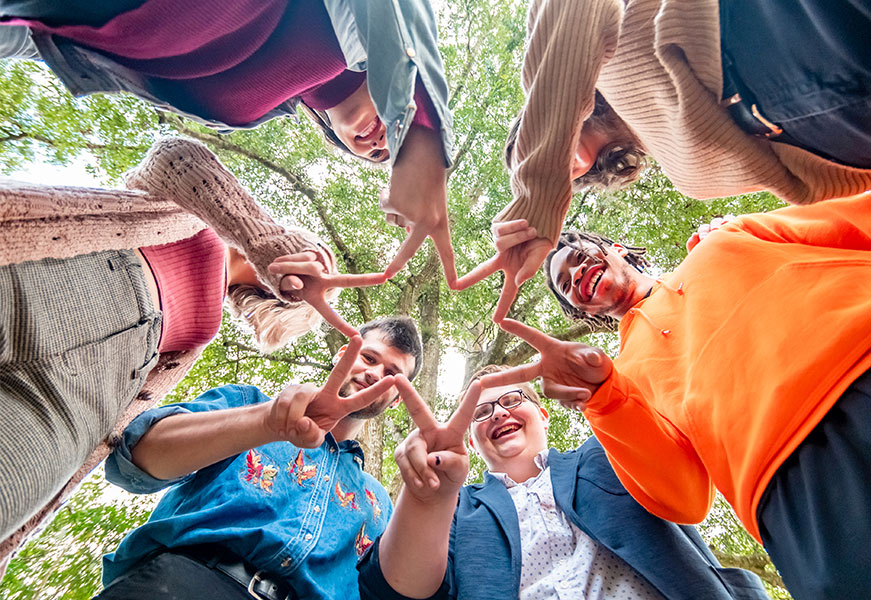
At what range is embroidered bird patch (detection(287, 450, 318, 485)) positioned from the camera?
1.72 m

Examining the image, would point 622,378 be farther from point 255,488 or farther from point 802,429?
point 255,488

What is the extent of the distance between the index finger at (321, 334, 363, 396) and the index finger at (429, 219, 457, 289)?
375 millimetres

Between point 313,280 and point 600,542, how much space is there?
4.87ft

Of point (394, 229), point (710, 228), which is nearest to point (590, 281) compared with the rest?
point (710, 228)

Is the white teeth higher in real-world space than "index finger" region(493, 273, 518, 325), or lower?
lower

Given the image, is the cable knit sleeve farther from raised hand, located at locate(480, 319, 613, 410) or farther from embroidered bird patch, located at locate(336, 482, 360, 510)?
embroidered bird patch, located at locate(336, 482, 360, 510)

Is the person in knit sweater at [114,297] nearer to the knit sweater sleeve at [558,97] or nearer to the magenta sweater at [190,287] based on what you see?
the magenta sweater at [190,287]

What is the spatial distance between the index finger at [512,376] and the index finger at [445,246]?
0.35 metres

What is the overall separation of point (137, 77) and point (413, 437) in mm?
1500

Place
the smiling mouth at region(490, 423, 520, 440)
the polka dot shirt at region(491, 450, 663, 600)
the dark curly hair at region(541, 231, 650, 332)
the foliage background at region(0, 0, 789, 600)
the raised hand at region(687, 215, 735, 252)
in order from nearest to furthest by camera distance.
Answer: the polka dot shirt at region(491, 450, 663, 600) < the raised hand at region(687, 215, 735, 252) < the smiling mouth at region(490, 423, 520, 440) < the dark curly hair at region(541, 231, 650, 332) < the foliage background at region(0, 0, 789, 600)

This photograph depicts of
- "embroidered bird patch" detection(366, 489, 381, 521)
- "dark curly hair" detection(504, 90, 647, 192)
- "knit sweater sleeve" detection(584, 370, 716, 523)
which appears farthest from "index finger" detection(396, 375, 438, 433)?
"dark curly hair" detection(504, 90, 647, 192)

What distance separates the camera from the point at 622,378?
1.46 m

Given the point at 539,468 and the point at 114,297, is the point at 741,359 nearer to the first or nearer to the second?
the point at 539,468

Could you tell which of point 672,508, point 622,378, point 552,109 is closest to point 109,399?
point 552,109
